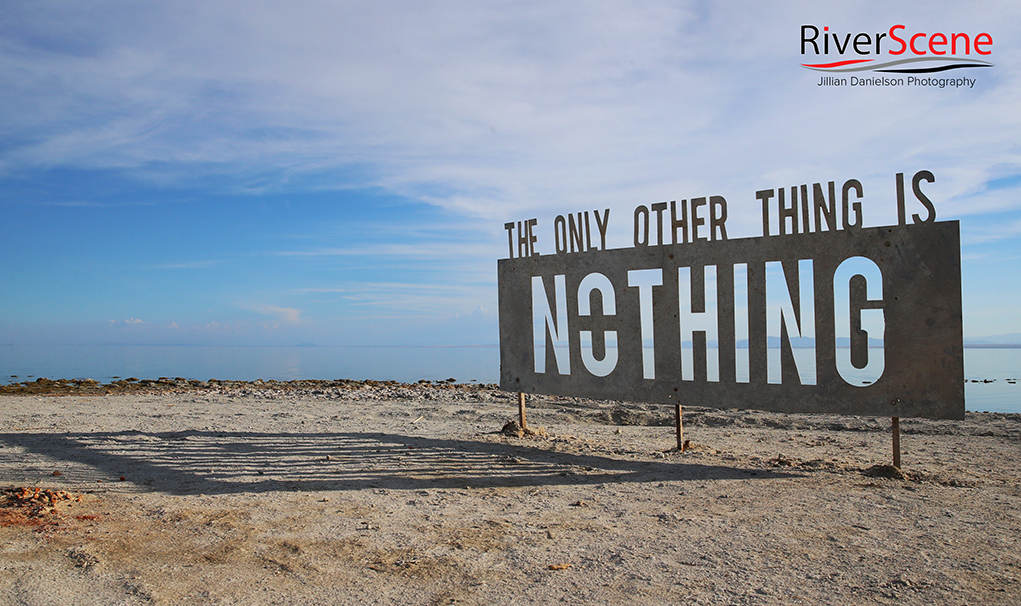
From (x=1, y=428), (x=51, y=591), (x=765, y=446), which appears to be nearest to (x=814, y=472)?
(x=765, y=446)

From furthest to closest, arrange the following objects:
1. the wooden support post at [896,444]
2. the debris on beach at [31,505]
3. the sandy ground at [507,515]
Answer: the wooden support post at [896,444] → the debris on beach at [31,505] → the sandy ground at [507,515]

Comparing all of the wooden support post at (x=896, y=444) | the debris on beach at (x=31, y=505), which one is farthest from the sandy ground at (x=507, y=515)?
the wooden support post at (x=896, y=444)

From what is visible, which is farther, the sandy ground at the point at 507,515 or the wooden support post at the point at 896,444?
the wooden support post at the point at 896,444

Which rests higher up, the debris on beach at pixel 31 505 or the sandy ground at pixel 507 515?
the debris on beach at pixel 31 505

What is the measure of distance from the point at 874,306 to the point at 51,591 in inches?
258

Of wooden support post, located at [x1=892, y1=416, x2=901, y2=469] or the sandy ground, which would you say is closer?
the sandy ground

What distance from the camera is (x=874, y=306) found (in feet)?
19.5

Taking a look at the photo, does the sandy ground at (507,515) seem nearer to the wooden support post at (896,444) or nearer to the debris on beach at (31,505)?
the debris on beach at (31,505)

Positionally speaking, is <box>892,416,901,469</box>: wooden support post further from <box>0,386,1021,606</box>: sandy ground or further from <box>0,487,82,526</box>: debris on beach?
<box>0,487,82,526</box>: debris on beach

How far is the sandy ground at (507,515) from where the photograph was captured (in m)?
3.29

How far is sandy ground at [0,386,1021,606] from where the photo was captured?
10.8ft

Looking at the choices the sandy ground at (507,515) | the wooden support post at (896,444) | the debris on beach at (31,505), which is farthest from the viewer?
the wooden support post at (896,444)

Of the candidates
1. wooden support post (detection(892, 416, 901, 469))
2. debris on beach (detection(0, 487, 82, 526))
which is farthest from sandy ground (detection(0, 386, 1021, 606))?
wooden support post (detection(892, 416, 901, 469))

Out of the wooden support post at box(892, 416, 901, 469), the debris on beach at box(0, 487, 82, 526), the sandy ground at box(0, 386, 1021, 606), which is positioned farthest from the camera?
the wooden support post at box(892, 416, 901, 469)
